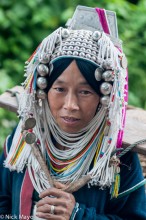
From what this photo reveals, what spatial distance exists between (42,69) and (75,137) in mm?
275

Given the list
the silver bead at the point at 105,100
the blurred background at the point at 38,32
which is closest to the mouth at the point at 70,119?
the silver bead at the point at 105,100

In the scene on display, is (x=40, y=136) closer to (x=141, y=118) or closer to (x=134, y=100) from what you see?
(x=141, y=118)

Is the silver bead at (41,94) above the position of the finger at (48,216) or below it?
above

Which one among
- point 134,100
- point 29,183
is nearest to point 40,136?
point 29,183

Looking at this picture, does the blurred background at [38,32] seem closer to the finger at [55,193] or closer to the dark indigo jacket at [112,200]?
the dark indigo jacket at [112,200]

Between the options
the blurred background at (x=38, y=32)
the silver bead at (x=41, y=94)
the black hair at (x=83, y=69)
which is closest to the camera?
the black hair at (x=83, y=69)

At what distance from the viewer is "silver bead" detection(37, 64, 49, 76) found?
1.91 meters

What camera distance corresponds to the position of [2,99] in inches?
88.5

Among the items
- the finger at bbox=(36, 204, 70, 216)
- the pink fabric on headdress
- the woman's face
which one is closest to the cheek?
the woman's face

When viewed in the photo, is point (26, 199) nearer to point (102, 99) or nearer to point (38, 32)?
point (102, 99)

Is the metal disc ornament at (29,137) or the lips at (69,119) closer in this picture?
the lips at (69,119)

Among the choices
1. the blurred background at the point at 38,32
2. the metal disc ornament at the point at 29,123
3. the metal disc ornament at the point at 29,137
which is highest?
the blurred background at the point at 38,32

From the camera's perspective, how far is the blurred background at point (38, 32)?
A: 4.33m

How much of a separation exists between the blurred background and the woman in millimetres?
2124
